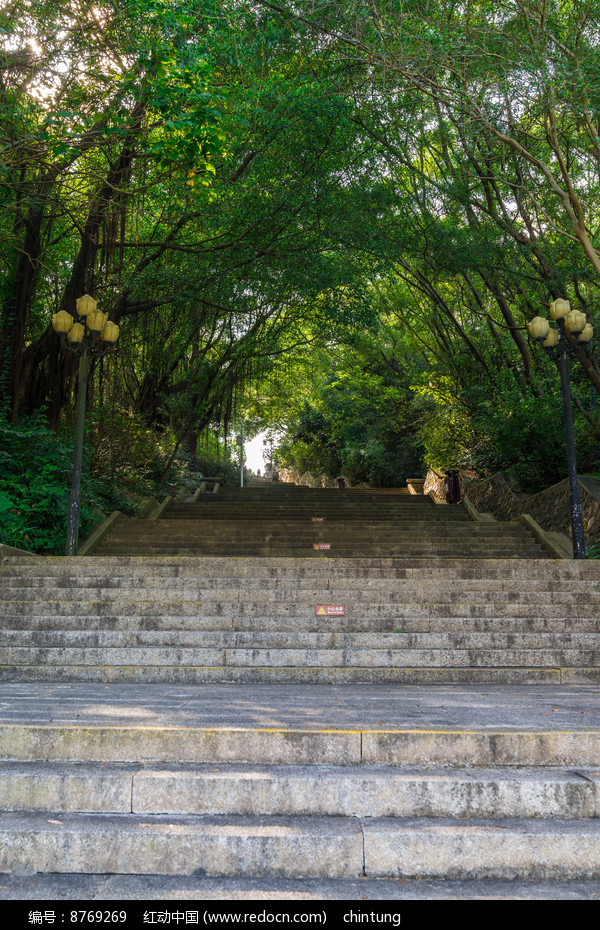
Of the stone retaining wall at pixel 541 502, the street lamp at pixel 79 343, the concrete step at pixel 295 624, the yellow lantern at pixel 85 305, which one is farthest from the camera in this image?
the stone retaining wall at pixel 541 502

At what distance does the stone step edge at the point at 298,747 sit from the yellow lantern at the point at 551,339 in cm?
728

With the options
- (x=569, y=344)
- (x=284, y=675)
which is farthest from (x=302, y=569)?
(x=569, y=344)

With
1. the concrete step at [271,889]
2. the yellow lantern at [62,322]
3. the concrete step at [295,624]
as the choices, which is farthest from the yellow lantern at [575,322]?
the concrete step at [271,889]

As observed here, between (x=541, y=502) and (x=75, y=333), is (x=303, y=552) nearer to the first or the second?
(x=75, y=333)

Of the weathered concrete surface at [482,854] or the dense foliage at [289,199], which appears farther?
the dense foliage at [289,199]

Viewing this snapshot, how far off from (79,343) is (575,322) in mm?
7247

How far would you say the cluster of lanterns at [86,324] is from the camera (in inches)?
358

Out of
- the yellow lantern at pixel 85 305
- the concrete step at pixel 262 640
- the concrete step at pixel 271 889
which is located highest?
the yellow lantern at pixel 85 305

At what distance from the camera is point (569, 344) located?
9234 millimetres

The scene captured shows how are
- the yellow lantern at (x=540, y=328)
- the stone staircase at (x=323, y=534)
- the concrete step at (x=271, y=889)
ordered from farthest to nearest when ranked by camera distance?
the stone staircase at (x=323, y=534) < the yellow lantern at (x=540, y=328) < the concrete step at (x=271, y=889)

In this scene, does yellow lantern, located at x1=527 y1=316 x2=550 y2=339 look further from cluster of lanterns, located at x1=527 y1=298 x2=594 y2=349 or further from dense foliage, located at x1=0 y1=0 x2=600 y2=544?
dense foliage, located at x1=0 y1=0 x2=600 y2=544

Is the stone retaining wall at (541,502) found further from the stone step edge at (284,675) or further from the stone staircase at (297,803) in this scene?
the stone staircase at (297,803)

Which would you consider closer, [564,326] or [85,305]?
[564,326]

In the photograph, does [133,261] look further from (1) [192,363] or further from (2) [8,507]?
(2) [8,507]
